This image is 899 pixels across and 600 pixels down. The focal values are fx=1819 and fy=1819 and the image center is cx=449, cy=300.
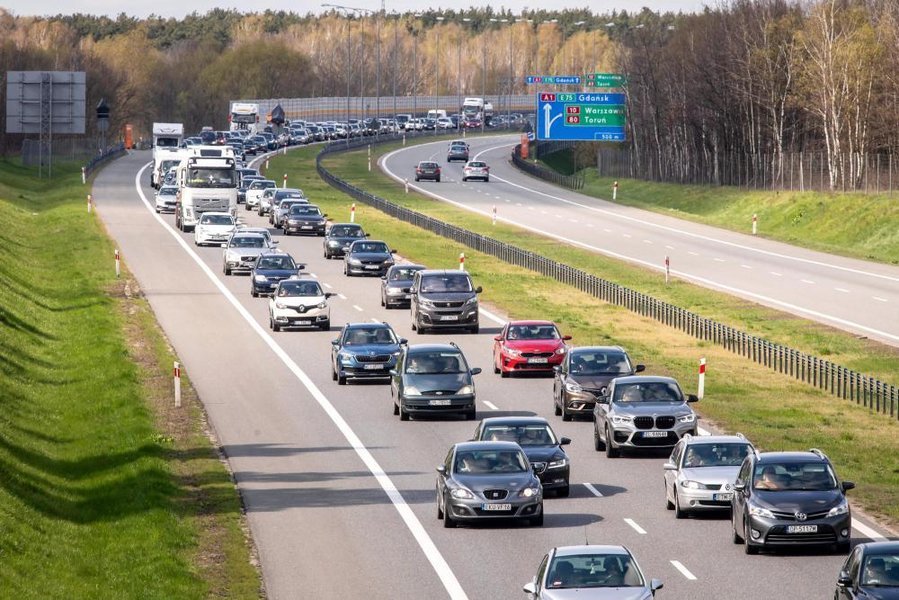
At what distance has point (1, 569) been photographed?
971 inches

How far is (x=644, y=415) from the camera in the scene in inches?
1342

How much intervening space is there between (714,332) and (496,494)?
29183 mm

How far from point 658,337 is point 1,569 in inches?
1352

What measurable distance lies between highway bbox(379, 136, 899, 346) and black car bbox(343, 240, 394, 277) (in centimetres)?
1264

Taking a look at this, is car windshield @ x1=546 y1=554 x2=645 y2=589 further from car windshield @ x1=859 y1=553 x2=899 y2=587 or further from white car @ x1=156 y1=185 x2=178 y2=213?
white car @ x1=156 y1=185 x2=178 y2=213

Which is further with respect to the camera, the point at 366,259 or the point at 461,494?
the point at 366,259

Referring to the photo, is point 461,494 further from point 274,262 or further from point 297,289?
point 274,262

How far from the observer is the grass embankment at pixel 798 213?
89.2m

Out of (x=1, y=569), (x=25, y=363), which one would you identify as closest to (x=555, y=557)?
(x=1, y=569)

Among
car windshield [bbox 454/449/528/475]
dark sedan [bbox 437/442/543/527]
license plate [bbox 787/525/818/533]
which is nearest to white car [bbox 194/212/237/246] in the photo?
car windshield [bbox 454/449/528/475]

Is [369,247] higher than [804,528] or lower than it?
higher

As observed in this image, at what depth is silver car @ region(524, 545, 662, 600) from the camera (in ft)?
65.9

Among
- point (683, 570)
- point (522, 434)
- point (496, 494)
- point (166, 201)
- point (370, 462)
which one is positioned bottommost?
point (370, 462)

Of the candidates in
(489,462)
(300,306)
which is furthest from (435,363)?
(300,306)
